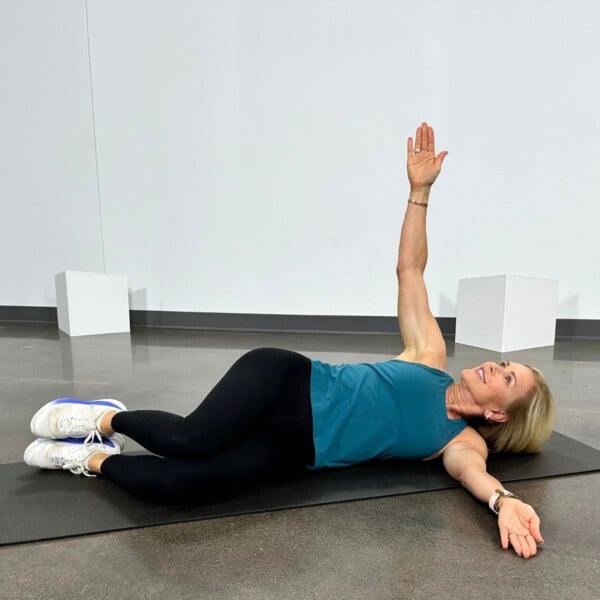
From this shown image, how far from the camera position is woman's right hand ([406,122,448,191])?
175 centimetres

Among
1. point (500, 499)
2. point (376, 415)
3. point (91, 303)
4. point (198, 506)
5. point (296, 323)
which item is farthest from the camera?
point (296, 323)

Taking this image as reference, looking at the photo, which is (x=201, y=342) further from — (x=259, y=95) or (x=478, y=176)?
(x=478, y=176)

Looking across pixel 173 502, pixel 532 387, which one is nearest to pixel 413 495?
pixel 532 387

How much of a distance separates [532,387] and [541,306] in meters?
2.77

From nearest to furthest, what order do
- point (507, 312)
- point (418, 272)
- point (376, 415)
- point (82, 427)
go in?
point (376, 415)
point (82, 427)
point (418, 272)
point (507, 312)

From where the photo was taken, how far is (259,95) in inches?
189

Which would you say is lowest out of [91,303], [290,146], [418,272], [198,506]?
[91,303]

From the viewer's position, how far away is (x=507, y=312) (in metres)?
3.65

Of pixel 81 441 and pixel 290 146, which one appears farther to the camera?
pixel 290 146

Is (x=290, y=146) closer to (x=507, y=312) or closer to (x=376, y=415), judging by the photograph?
(x=507, y=312)

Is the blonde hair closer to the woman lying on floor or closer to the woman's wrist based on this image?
the woman lying on floor

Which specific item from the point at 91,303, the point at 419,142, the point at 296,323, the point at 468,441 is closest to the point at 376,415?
the point at 468,441

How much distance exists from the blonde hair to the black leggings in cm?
60

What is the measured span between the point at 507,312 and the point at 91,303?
147 inches
